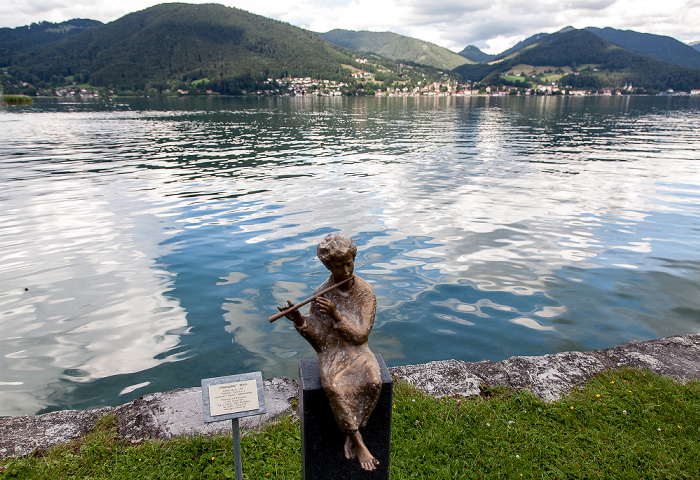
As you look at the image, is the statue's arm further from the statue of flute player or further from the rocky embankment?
the rocky embankment

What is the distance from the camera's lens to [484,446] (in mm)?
4293

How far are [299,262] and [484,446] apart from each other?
22.8 ft

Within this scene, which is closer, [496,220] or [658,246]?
[658,246]

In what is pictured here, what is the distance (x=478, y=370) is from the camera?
570 cm

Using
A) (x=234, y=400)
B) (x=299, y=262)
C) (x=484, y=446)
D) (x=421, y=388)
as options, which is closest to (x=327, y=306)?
(x=234, y=400)

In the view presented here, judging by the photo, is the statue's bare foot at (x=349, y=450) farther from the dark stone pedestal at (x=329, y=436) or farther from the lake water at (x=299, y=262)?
the lake water at (x=299, y=262)

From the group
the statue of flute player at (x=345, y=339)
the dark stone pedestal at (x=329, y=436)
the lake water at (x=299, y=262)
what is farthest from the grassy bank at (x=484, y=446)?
the lake water at (x=299, y=262)

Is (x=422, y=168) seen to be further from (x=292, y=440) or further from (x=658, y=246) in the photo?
(x=292, y=440)

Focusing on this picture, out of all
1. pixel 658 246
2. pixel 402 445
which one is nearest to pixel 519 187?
pixel 658 246

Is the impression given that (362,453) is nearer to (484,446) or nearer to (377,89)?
(484,446)

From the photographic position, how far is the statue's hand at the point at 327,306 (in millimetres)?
3205

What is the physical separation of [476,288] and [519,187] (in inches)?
445

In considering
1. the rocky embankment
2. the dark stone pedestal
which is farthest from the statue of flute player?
the rocky embankment

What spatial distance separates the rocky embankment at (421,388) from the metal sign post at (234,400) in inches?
58.2
